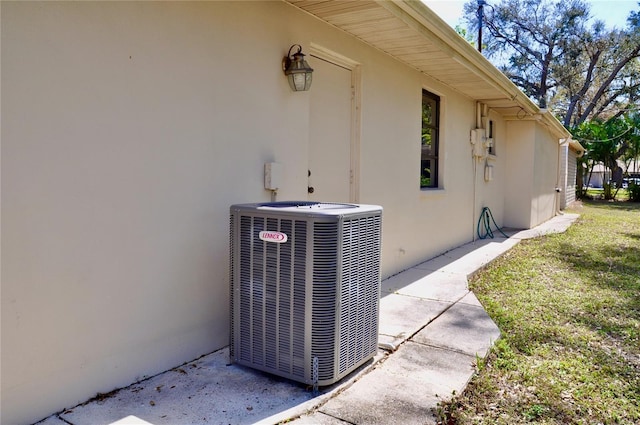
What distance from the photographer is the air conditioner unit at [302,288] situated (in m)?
2.53

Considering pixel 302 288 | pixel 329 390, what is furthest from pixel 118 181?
pixel 329 390

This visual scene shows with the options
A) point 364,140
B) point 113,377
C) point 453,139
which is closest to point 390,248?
point 364,140

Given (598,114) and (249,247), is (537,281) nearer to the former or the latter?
(249,247)

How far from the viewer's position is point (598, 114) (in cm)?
2894

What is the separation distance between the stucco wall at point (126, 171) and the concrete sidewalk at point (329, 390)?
170 mm

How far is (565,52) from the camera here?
2659 cm

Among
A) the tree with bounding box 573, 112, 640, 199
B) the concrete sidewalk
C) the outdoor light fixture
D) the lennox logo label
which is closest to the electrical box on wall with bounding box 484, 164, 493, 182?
the concrete sidewalk

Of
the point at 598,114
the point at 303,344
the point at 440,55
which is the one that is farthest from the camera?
the point at 598,114

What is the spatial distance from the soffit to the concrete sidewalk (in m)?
2.54

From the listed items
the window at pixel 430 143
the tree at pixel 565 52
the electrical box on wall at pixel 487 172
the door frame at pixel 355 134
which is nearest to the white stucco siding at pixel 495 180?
the electrical box on wall at pixel 487 172

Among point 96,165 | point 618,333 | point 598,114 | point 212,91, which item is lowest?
point 618,333

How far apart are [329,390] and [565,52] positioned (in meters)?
29.4

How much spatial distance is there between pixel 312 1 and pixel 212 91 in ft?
3.98

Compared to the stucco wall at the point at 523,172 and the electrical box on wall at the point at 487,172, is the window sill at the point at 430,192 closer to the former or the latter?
the electrical box on wall at the point at 487,172
